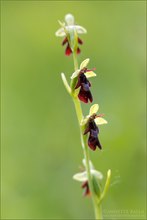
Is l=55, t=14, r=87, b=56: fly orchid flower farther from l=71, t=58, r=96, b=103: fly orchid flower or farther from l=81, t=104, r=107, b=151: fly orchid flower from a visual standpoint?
l=81, t=104, r=107, b=151: fly orchid flower

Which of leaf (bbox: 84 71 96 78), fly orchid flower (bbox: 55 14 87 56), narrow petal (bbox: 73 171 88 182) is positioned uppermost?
fly orchid flower (bbox: 55 14 87 56)

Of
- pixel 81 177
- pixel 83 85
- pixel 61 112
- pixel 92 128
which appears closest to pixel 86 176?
pixel 81 177

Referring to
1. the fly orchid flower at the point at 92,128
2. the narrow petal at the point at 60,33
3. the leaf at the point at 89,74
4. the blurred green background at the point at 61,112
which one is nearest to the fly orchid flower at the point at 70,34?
the narrow petal at the point at 60,33

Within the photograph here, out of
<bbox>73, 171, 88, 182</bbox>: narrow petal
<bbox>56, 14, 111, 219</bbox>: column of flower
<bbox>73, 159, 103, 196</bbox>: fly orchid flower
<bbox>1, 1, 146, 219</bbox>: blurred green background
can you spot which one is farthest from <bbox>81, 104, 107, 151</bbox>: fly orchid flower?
<bbox>1, 1, 146, 219</bbox>: blurred green background

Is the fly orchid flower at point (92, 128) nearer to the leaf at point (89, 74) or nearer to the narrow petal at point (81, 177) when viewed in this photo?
the leaf at point (89, 74)

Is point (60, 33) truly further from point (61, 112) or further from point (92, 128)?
point (61, 112)

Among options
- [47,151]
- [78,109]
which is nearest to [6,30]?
[47,151]

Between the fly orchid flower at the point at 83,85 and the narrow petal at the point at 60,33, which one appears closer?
the fly orchid flower at the point at 83,85

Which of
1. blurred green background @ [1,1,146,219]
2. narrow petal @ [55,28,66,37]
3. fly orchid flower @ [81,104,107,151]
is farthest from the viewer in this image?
blurred green background @ [1,1,146,219]
